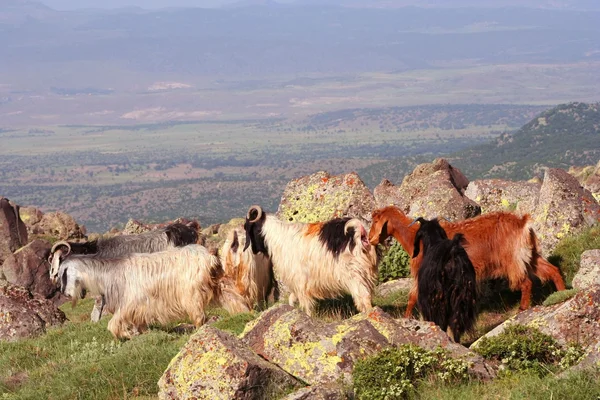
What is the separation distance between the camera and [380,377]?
1028cm

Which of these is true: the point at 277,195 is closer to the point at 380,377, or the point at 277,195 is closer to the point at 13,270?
the point at 13,270

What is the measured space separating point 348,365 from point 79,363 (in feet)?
15.7

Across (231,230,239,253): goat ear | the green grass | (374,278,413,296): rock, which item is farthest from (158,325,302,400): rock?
the green grass

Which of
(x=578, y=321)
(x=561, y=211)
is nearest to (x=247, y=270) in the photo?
(x=561, y=211)

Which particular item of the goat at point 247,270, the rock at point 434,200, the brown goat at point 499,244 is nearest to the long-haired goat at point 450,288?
the brown goat at point 499,244

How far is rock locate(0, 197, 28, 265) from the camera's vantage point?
4072 centimetres

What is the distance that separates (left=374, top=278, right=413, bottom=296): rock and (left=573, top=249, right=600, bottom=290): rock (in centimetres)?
415

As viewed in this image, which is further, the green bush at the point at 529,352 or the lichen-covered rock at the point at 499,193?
the lichen-covered rock at the point at 499,193

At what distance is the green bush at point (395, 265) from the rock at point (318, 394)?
888 centimetres

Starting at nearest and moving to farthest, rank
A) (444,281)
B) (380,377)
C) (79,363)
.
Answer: (380,377) < (444,281) < (79,363)

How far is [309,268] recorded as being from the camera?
51.9 feet

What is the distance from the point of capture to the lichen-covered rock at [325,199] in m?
20.5

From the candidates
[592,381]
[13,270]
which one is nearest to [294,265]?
[592,381]

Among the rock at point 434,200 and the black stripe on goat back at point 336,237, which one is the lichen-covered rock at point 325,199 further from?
the black stripe on goat back at point 336,237
